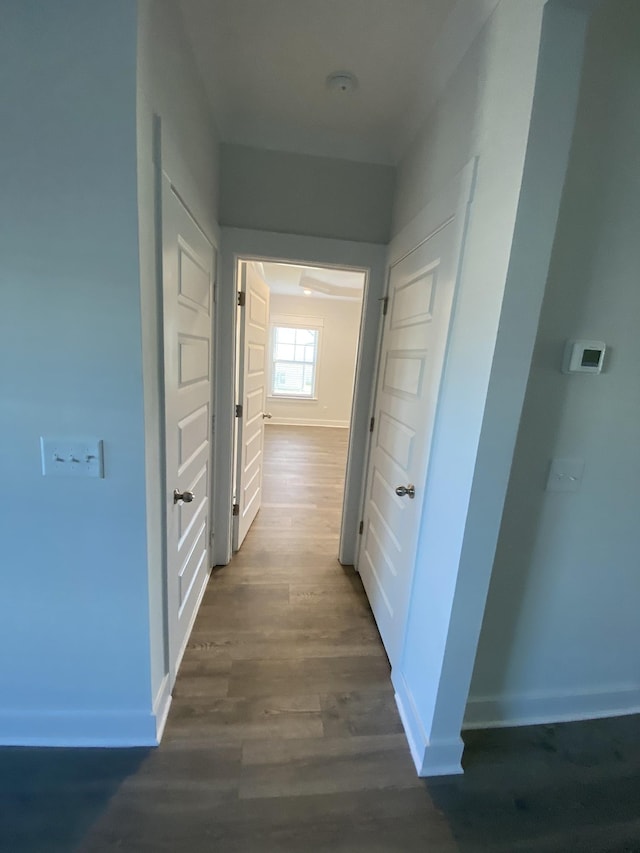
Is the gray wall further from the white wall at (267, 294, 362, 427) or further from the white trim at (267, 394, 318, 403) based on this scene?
the white trim at (267, 394, 318, 403)

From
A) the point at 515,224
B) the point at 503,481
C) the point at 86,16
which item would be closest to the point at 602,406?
the point at 503,481

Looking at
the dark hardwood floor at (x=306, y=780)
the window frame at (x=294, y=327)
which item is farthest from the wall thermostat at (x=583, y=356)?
the window frame at (x=294, y=327)

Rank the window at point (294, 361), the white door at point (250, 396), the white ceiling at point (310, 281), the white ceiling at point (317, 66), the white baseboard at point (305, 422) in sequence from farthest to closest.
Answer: the white baseboard at point (305, 422) → the window at point (294, 361) → the white ceiling at point (310, 281) → the white door at point (250, 396) → the white ceiling at point (317, 66)

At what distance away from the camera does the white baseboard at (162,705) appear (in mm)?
1346

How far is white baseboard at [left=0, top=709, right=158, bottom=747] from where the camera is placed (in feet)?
4.25

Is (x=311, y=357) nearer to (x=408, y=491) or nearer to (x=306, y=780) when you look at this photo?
(x=408, y=491)

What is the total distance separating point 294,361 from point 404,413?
5681mm

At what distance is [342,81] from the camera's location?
151cm

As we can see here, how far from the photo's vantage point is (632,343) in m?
1.19

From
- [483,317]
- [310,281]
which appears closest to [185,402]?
[483,317]

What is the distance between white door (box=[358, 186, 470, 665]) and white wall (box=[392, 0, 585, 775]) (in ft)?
0.32

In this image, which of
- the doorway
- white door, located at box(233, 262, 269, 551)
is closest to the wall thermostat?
white door, located at box(233, 262, 269, 551)

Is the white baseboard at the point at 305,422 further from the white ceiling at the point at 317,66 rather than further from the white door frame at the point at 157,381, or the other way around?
the white door frame at the point at 157,381

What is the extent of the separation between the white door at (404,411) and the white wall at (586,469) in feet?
1.09
